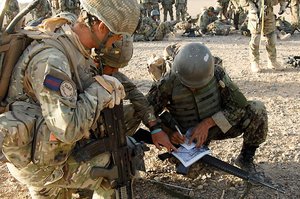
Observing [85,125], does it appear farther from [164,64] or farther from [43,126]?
[164,64]

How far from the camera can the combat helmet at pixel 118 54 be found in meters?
2.97

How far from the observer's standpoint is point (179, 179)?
342cm

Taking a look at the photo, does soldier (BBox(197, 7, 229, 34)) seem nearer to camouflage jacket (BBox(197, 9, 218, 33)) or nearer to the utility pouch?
camouflage jacket (BBox(197, 9, 218, 33))

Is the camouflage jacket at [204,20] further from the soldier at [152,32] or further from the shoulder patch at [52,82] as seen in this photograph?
the shoulder patch at [52,82]

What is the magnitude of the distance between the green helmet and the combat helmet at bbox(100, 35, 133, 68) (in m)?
0.40

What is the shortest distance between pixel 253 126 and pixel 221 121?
0.86ft

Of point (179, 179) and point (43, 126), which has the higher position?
point (43, 126)

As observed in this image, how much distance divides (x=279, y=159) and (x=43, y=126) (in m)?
2.30

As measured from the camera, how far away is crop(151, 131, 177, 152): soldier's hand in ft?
10.1

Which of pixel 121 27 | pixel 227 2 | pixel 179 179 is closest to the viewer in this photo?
pixel 121 27

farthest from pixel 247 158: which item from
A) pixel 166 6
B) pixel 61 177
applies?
pixel 166 6

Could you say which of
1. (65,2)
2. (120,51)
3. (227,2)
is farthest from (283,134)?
(227,2)

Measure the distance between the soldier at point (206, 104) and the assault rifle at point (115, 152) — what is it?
741mm

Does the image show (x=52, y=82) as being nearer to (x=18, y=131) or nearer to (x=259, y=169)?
(x=18, y=131)
